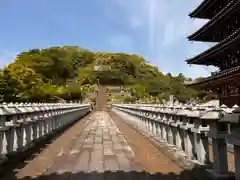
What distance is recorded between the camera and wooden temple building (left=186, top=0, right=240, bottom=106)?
20.8 m

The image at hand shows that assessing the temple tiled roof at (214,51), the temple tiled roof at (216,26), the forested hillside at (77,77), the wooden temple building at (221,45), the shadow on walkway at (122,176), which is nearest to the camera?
the shadow on walkway at (122,176)

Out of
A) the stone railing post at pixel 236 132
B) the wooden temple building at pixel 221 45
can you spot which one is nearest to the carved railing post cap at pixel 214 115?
the stone railing post at pixel 236 132

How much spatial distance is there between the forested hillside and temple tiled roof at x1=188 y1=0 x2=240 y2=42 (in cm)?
2735

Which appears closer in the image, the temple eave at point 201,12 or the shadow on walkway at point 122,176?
the shadow on walkway at point 122,176

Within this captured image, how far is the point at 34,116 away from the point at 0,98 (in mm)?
34738

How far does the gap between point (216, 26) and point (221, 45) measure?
341 cm

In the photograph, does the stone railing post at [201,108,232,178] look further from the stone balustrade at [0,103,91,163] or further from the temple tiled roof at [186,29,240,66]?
the temple tiled roof at [186,29,240,66]

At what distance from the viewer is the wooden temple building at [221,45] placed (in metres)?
20.8

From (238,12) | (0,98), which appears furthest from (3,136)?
(0,98)

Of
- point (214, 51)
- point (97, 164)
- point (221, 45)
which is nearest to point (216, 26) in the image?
point (214, 51)

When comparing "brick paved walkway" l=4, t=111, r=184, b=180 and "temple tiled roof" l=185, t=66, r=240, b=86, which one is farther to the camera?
"temple tiled roof" l=185, t=66, r=240, b=86

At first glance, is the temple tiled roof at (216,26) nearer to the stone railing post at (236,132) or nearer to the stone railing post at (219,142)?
the stone railing post at (219,142)

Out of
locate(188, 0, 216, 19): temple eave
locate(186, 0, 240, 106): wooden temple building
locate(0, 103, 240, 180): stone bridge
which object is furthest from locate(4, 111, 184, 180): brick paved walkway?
locate(188, 0, 216, 19): temple eave

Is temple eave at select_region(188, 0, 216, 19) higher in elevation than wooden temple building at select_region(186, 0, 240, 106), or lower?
higher
